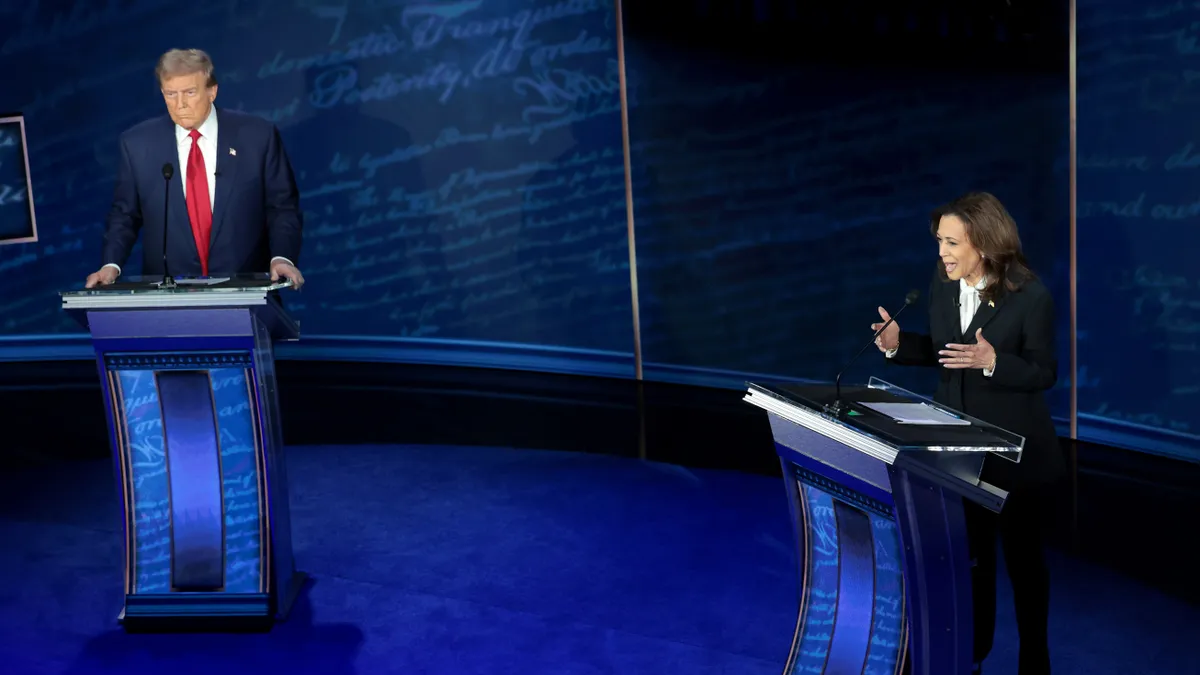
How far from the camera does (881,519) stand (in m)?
2.41

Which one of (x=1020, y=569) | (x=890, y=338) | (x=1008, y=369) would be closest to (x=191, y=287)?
(x=890, y=338)

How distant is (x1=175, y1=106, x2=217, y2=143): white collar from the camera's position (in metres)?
3.65

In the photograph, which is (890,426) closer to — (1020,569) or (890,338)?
(890,338)

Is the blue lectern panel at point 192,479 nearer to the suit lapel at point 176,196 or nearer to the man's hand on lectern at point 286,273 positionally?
the man's hand on lectern at point 286,273

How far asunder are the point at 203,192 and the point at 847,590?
2.15 metres

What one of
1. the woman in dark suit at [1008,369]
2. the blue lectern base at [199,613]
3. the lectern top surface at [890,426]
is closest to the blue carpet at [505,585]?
the blue lectern base at [199,613]

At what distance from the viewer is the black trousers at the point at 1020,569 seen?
280 cm

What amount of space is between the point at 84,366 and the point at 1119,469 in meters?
5.75

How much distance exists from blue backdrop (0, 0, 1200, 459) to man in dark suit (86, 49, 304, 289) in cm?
289

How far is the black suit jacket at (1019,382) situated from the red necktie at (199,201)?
211 centimetres

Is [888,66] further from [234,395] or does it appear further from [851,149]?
[234,395]

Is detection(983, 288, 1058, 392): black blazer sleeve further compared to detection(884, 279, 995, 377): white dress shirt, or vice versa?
detection(884, 279, 995, 377): white dress shirt

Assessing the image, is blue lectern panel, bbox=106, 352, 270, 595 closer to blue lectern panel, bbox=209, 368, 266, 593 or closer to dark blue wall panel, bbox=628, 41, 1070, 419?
blue lectern panel, bbox=209, 368, 266, 593

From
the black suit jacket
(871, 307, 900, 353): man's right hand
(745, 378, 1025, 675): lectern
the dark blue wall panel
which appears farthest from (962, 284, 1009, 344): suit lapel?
the dark blue wall panel
